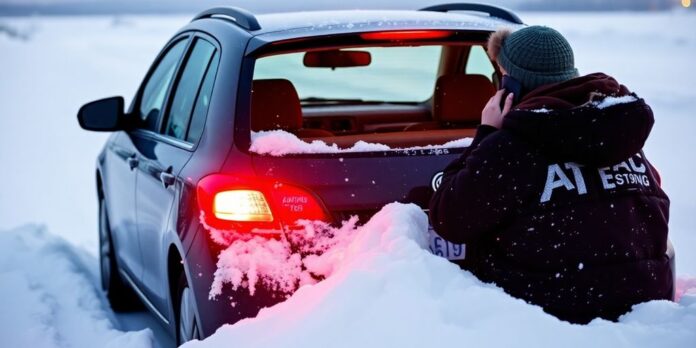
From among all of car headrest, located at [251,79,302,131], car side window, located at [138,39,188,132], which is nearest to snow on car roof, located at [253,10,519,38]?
car headrest, located at [251,79,302,131]

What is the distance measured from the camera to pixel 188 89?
5.17 metres

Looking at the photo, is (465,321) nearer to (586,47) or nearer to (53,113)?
(53,113)

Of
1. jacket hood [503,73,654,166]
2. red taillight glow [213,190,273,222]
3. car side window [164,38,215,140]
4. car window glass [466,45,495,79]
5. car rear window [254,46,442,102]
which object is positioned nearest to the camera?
jacket hood [503,73,654,166]

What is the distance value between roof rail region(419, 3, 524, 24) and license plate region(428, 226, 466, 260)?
178cm

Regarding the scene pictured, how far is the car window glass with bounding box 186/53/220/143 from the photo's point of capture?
4.50 meters

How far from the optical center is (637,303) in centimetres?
331

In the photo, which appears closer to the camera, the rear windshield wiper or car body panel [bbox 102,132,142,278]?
car body panel [bbox 102,132,142,278]

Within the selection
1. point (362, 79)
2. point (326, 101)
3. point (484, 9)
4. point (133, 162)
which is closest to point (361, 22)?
point (484, 9)

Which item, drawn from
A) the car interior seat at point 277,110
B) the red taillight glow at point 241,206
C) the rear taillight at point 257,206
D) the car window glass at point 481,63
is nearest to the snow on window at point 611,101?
the rear taillight at point 257,206

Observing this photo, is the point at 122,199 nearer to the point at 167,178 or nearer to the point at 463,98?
the point at 167,178

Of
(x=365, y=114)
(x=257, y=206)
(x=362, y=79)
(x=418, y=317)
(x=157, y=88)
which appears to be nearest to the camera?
(x=418, y=317)

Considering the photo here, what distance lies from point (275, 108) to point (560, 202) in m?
1.67

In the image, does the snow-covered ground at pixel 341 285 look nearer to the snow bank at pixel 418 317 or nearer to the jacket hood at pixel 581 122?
the snow bank at pixel 418 317

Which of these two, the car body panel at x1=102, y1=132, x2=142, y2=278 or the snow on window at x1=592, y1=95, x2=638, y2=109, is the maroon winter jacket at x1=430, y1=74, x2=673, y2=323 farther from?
the car body panel at x1=102, y1=132, x2=142, y2=278
